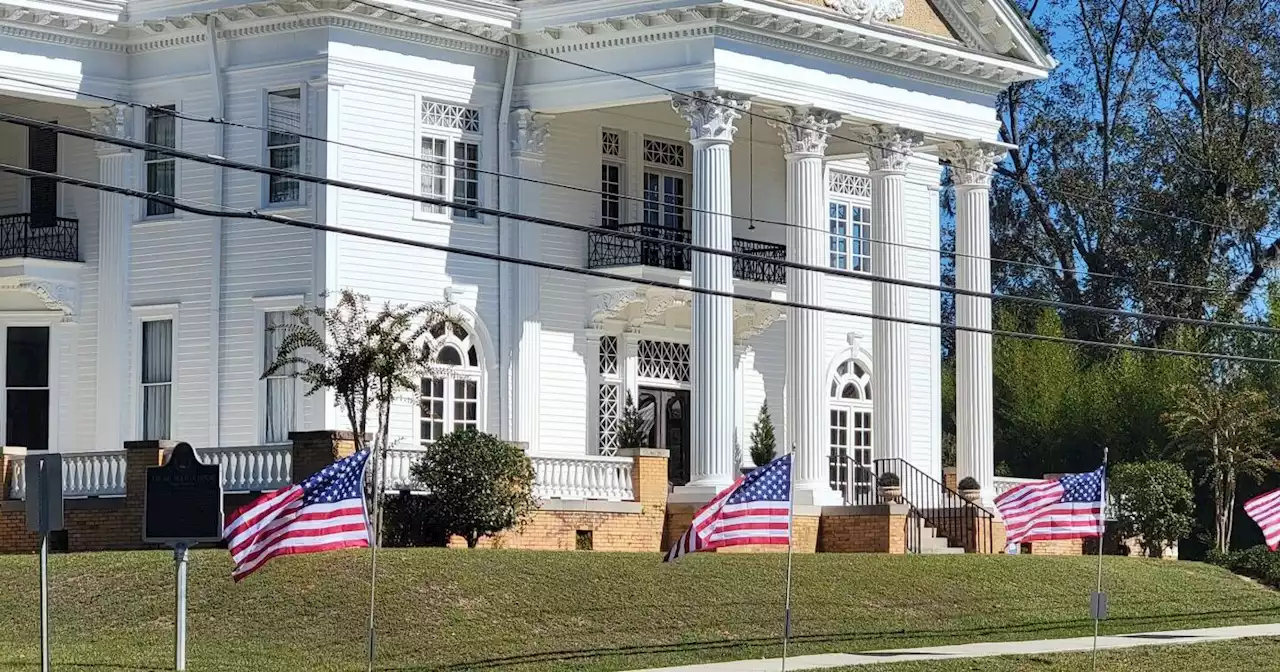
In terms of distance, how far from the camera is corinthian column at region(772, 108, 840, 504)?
Result: 44.1 metres

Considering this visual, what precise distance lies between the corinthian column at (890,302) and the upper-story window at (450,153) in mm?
7296

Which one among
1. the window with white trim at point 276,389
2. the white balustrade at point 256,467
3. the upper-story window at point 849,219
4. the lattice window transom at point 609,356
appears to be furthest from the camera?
the upper-story window at point 849,219

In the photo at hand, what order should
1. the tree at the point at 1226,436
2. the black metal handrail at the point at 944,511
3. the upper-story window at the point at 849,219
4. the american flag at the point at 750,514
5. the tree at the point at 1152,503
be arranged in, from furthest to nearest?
1. the tree at the point at 1226,436
2. the tree at the point at 1152,503
3. the upper-story window at the point at 849,219
4. the black metal handrail at the point at 944,511
5. the american flag at the point at 750,514

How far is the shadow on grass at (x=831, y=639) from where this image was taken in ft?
99.4

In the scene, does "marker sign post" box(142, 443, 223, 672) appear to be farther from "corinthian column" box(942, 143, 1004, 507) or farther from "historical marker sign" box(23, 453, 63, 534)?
"corinthian column" box(942, 143, 1004, 507)

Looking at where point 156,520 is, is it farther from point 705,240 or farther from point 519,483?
point 705,240

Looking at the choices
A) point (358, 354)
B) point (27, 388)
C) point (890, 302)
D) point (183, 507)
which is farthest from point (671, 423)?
point (183, 507)

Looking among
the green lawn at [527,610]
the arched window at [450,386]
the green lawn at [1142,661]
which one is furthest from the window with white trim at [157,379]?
the green lawn at [1142,661]

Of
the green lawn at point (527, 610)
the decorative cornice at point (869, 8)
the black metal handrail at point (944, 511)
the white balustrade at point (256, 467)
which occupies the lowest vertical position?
the green lawn at point (527, 610)

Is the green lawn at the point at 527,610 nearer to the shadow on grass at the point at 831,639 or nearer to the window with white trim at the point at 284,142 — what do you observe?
the shadow on grass at the point at 831,639

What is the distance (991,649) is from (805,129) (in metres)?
13.5

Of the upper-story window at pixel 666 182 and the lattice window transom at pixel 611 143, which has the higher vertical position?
the lattice window transom at pixel 611 143

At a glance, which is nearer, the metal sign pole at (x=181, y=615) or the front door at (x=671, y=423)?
the metal sign pole at (x=181, y=615)

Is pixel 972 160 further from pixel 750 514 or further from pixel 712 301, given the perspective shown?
pixel 750 514
